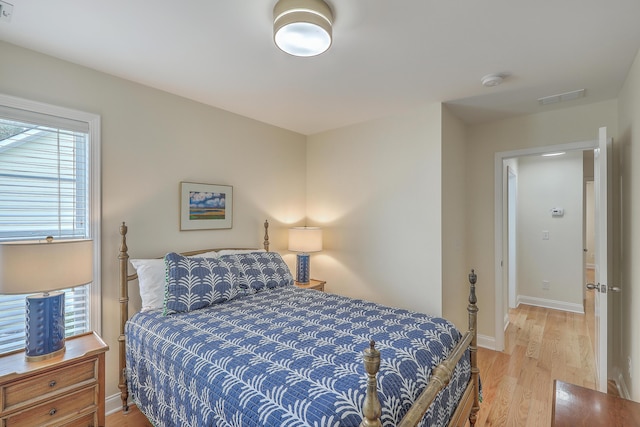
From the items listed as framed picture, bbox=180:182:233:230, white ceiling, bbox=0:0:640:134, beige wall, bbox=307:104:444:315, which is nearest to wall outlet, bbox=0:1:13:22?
white ceiling, bbox=0:0:640:134

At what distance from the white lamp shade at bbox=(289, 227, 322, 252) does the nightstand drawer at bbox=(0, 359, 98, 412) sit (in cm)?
213

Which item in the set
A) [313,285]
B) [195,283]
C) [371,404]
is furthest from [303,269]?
[371,404]

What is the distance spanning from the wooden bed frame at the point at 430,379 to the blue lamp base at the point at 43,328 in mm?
545

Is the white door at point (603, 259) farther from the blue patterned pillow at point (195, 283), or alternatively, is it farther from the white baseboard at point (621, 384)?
the blue patterned pillow at point (195, 283)

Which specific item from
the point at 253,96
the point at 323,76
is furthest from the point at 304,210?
the point at 323,76

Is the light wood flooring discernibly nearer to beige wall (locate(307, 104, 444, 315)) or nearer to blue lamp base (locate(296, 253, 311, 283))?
beige wall (locate(307, 104, 444, 315))

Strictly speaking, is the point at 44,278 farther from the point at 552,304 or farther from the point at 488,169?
the point at 552,304

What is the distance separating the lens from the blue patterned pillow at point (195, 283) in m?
2.18

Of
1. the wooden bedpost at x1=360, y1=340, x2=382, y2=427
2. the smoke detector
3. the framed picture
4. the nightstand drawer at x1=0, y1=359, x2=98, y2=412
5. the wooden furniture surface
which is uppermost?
the smoke detector

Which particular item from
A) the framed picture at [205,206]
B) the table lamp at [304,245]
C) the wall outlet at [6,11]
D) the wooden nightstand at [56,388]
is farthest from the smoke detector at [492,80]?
the wooden nightstand at [56,388]

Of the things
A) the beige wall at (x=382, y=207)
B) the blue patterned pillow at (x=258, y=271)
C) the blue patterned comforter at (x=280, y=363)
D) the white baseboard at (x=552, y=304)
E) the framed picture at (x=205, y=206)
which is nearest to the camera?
the blue patterned comforter at (x=280, y=363)

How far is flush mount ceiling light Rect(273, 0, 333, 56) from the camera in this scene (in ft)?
4.96

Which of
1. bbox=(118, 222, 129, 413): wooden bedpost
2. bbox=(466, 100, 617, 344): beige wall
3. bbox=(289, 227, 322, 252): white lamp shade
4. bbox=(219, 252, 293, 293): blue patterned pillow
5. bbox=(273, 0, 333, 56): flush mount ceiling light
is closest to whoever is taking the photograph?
bbox=(273, 0, 333, 56): flush mount ceiling light

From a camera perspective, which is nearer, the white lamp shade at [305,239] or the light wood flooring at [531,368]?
the light wood flooring at [531,368]
